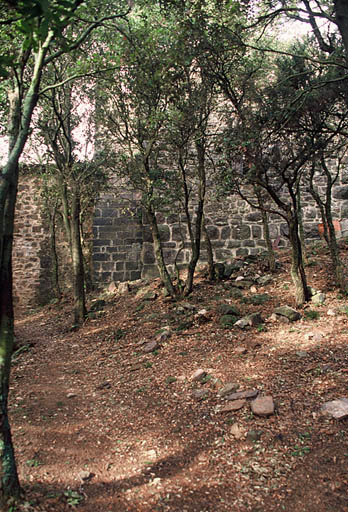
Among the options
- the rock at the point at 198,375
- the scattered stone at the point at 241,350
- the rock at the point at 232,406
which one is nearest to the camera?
the rock at the point at 232,406

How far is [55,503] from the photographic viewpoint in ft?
7.43

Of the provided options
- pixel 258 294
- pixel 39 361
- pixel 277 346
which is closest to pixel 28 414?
pixel 39 361

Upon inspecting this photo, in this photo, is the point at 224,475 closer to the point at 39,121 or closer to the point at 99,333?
the point at 99,333

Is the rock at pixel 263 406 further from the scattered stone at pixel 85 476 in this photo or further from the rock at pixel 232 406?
the scattered stone at pixel 85 476

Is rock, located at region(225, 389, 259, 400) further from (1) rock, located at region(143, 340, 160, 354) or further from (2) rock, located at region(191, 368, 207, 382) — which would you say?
(1) rock, located at region(143, 340, 160, 354)

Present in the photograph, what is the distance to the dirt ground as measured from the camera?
93.5 inches

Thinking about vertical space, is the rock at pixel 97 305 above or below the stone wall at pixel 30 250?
below

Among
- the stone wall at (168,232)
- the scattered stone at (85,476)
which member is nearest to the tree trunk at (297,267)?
the stone wall at (168,232)

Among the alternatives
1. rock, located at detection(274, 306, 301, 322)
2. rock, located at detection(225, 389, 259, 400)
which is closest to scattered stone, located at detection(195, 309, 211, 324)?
rock, located at detection(274, 306, 301, 322)

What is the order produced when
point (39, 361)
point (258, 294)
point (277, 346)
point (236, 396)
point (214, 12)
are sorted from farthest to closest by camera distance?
1. point (258, 294)
2. point (39, 361)
3. point (214, 12)
4. point (277, 346)
5. point (236, 396)

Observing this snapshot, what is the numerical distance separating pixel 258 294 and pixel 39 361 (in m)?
4.18

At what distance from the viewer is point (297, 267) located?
575cm

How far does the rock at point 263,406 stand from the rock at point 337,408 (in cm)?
45

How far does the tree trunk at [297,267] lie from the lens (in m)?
5.74
